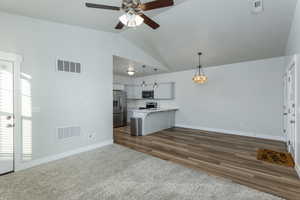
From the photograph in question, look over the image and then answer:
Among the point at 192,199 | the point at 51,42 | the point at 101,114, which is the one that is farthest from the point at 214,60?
the point at 51,42

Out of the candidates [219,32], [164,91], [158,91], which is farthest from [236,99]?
[158,91]

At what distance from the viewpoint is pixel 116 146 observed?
410cm

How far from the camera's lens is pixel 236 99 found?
5391 mm

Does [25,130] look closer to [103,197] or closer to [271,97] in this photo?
[103,197]

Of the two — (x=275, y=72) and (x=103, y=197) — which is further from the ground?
(x=275, y=72)

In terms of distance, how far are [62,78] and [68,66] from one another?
329mm

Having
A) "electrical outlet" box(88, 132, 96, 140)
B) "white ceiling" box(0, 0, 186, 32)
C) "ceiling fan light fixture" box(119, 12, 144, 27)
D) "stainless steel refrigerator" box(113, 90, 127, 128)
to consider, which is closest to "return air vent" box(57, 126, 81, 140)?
"electrical outlet" box(88, 132, 96, 140)

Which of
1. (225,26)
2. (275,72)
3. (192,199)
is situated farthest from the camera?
(275,72)

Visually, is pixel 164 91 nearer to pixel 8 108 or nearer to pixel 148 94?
pixel 148 94

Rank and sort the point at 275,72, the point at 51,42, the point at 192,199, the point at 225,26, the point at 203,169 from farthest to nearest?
1. the point at 275,72
2. the point at 225,26
3. the point at 51,42
4. the point at 203,169
5. the point at 192,199

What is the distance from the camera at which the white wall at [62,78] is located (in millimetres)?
2910

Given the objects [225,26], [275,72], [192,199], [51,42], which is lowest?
[192,199]

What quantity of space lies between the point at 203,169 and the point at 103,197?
1.88 metres

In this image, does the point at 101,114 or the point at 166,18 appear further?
the point at 101,114
